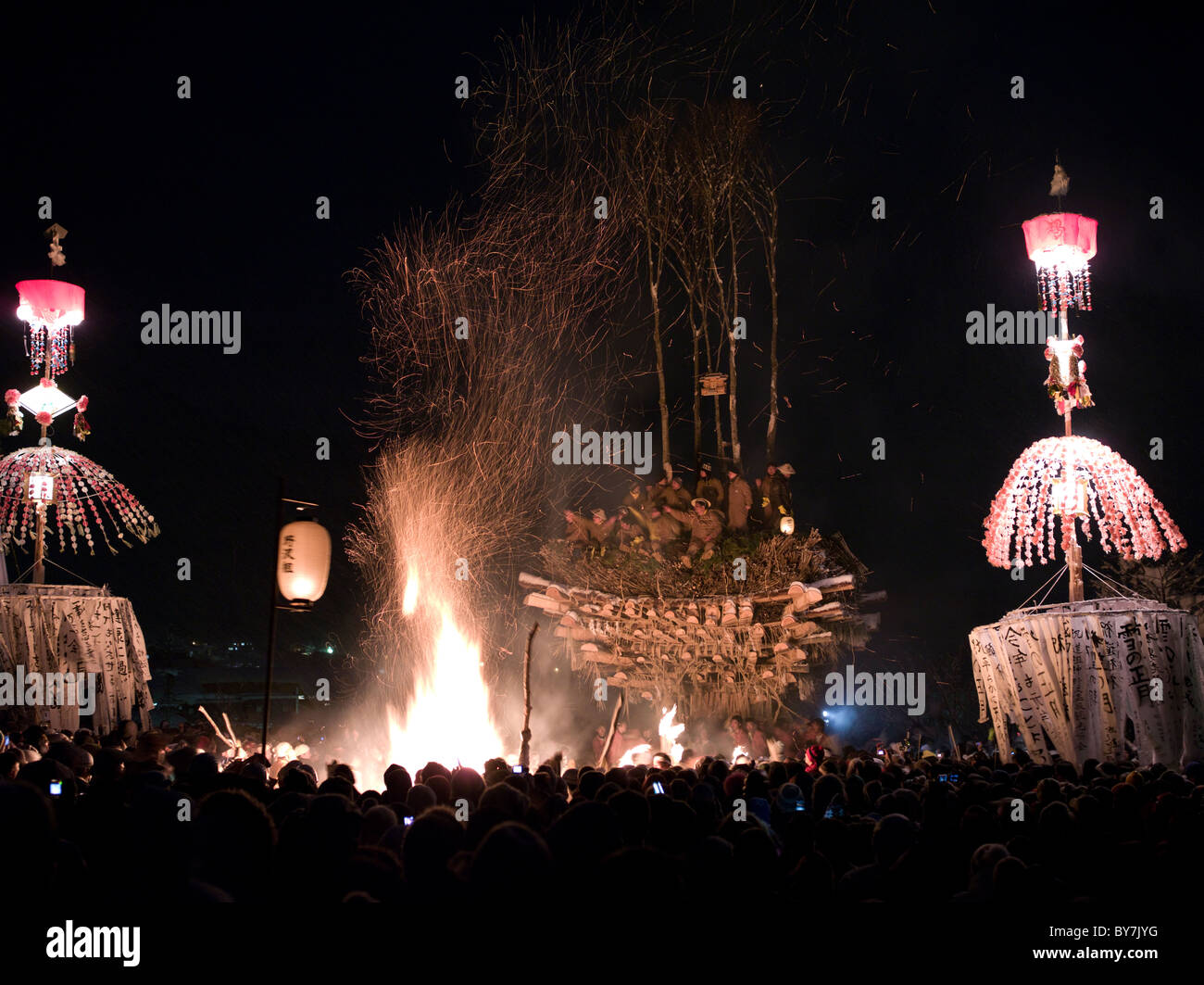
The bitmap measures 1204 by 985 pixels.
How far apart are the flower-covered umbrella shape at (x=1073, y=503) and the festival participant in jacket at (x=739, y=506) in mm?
3612

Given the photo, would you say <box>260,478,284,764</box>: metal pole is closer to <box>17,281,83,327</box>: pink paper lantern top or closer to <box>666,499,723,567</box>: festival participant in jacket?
<box>666,499,723,567</box>: festival participant in jacket

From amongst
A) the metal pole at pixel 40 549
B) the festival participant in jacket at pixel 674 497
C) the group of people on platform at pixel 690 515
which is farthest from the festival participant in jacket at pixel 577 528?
the metal pole at pixel 40 549

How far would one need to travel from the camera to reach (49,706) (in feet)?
49.0

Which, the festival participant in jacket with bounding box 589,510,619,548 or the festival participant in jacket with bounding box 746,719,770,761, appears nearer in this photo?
the festival participant in jacket with bounding box 746,719,770,761

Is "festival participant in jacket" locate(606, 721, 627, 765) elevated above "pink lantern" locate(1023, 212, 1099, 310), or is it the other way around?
"pink lantern" locate(1023, 212, 1099, 310)

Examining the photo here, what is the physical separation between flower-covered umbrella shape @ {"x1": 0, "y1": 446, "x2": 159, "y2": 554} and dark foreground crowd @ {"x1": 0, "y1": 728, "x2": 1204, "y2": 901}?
1154 centimetres

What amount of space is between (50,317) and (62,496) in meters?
3.23

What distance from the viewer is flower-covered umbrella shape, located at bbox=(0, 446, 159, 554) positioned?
55.6 ft

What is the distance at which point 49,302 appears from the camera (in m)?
17.0

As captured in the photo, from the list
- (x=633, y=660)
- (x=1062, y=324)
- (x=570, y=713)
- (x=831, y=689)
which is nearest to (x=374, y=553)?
(x=570, y=713)

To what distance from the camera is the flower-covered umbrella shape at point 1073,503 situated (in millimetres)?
12922
